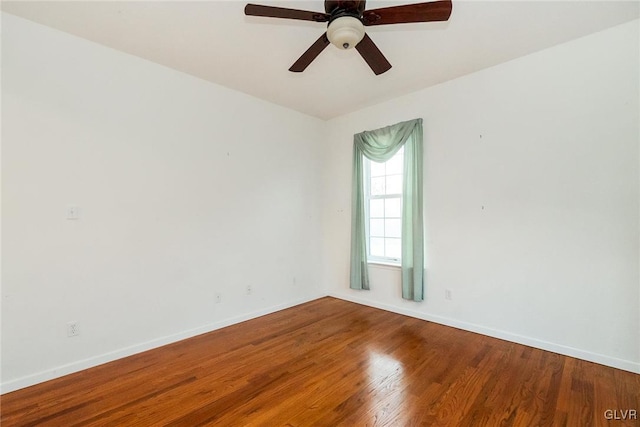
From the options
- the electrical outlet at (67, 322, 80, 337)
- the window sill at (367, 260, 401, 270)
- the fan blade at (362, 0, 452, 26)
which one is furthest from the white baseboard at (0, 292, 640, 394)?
the fan blade at (362, 0, 452, 26)

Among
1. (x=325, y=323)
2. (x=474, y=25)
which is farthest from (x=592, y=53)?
(x=325, y=323)

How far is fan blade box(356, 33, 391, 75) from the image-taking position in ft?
6.61

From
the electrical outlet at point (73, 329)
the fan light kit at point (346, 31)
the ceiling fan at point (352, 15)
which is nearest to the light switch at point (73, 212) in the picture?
the electrical outlet at point (73, 329)

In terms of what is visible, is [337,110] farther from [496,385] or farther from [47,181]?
[496,385]

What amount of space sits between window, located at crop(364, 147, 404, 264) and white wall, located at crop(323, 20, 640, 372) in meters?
0.46

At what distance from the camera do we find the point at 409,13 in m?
1.75

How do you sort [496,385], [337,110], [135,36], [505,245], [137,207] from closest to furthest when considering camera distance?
[496,385], [135,36], [137,207], [505,245], [337,110]

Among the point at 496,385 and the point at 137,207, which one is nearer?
the point at 496,385

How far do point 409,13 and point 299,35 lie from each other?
1017mm

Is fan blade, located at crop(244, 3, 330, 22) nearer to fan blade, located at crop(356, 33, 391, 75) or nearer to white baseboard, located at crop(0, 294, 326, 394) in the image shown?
fan blade, located at crop(356, 33, 391, 75)

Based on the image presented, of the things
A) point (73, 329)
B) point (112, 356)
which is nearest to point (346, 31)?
point (73, 329)

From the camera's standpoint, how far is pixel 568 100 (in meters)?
2.57

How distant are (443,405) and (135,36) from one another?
12.0ft

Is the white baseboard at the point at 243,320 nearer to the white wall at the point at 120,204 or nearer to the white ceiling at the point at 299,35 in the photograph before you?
the white wall at the point at 120,204
